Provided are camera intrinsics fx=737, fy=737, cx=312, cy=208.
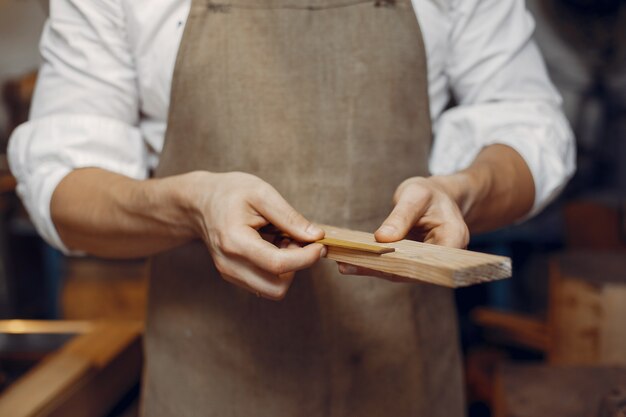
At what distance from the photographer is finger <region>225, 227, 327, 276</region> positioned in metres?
0.96

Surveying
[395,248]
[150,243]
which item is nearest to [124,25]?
[150,243]

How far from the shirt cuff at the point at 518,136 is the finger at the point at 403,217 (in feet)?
1.39

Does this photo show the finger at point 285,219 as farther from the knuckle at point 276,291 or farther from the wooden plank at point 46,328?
the wooden plank at point 46,328

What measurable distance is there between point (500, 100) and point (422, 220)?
0.49 metres

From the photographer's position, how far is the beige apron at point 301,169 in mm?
1276

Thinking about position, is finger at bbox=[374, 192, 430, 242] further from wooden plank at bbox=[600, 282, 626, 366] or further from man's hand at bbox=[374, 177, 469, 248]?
wooden plank at bbox=[600, 282, 626, 366]

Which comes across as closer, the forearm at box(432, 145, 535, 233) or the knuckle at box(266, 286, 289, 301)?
the knuckle at box(266, 286, 289, 301)

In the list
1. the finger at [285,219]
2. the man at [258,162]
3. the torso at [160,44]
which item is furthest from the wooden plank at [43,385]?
the finger at [285,219]

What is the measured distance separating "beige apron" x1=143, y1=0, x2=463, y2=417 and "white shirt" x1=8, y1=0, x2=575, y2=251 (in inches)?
2.9

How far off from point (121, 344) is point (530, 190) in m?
1.08

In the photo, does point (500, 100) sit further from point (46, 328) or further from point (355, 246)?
point (46, 328)

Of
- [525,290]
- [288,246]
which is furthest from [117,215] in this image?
[525,290]

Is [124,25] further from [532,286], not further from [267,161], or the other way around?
[532,286]

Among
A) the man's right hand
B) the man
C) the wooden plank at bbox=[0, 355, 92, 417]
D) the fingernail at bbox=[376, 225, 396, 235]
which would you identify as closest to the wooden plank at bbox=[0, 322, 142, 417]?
the wooden plank at bbox=[0, 355, 92, 417]
